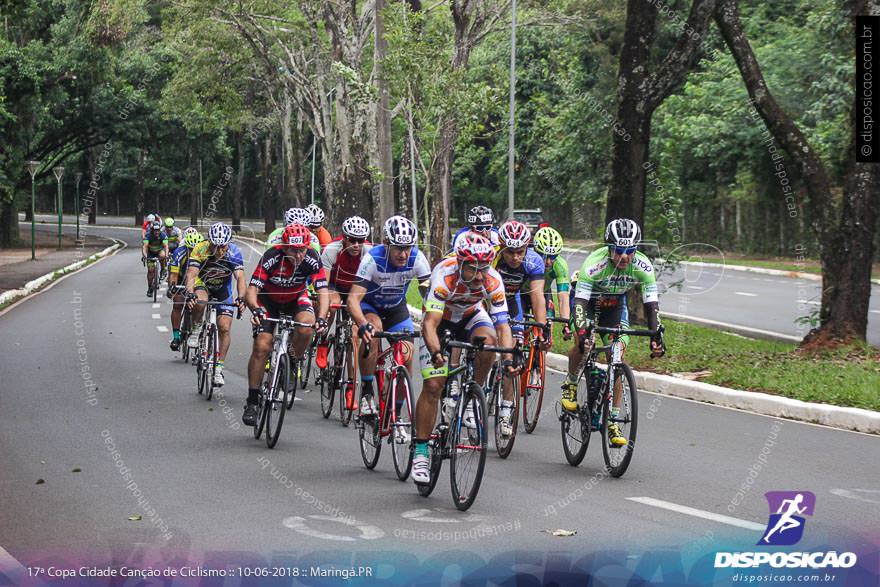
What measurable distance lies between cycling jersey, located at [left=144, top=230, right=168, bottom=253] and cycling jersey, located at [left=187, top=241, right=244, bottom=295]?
1359cm

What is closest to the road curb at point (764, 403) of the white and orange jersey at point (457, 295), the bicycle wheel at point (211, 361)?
the white and orange jersey at point (457, 295)

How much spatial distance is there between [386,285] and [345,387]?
222 cm

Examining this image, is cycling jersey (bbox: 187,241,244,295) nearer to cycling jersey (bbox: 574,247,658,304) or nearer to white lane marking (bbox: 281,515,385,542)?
cycling jersey (bbox: 574,247,658,304)

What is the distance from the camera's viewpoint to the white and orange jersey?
30.5 feet

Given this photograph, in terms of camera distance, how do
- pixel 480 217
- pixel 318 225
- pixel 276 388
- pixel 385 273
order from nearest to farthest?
pixel 385 273, pixel 276 388, pixel 480 217, pixel 318 225

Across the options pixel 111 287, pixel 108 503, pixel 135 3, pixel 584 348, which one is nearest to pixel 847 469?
pixel 584 348

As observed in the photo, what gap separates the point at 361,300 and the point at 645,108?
984cm

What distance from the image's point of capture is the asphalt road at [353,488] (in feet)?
25.3

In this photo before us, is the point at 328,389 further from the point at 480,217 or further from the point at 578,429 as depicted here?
the point at 578,429

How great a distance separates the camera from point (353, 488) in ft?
31.4

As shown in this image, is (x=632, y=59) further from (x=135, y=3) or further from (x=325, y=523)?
(x=135, y=3)

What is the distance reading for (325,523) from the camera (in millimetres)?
8320

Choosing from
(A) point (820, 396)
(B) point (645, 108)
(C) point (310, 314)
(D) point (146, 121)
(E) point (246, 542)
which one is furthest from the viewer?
(D) point (146, 121)

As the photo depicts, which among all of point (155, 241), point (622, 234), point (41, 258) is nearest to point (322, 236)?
point (622, 234)
